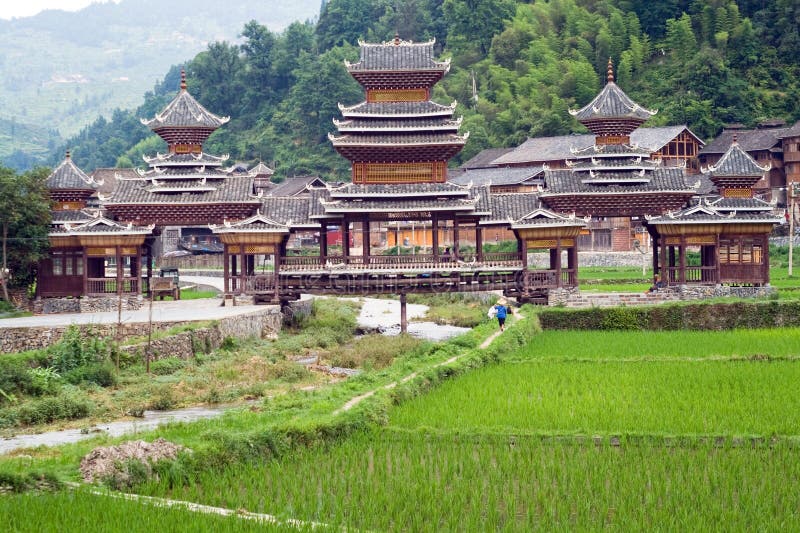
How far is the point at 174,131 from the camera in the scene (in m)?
52.8

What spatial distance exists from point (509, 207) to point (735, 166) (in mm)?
10084

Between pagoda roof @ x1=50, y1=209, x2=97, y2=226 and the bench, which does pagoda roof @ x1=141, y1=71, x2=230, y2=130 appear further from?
the bench

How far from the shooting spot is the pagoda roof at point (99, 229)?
4697cm

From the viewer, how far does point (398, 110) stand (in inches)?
1962

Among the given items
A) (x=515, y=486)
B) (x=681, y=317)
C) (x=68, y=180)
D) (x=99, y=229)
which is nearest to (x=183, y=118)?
(x=68, y=180)

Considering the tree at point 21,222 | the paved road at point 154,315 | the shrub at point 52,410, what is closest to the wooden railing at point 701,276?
the paved road at point 154,315

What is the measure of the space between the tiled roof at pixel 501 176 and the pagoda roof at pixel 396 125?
80.0 ft

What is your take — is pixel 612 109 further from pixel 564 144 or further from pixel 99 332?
pixel 564 144

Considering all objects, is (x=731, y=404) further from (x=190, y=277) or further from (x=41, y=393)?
(x=190, y=277)

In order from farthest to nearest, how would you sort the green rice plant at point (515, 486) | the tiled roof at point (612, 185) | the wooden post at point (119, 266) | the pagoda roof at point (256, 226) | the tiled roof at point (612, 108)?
the tiled roof at point (612, 108)
the tiled roof at point (612, 185)
the pagoda roof at point (256, 226)
the wooden post at point (119, 266)
the green rice plant at point (515, 486)

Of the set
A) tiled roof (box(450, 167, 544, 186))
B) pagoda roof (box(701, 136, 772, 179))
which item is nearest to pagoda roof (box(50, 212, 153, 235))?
pagoda roof (box(701, 136, 772, 179))

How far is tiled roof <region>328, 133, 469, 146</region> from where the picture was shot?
48188 millimetres

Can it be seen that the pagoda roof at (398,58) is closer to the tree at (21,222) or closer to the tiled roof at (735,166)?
the tiled roof at (735,166)

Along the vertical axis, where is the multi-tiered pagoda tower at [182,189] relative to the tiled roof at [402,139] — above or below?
below
